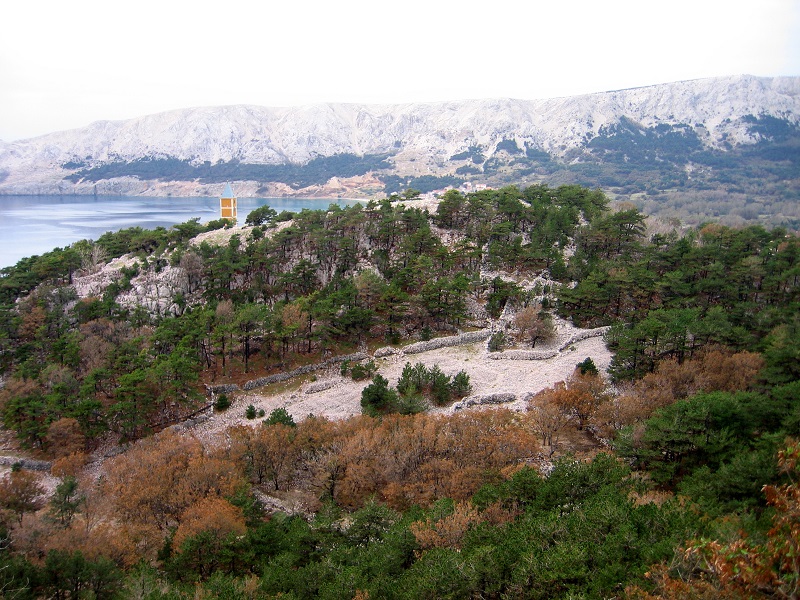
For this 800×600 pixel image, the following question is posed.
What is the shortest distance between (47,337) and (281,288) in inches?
699

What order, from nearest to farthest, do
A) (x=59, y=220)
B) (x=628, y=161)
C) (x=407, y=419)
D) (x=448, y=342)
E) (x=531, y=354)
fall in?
(x=407, y=419) < (x=531, y=354) < (x=448, y=342) < (x=59, y=220) < (x=628, y=161)

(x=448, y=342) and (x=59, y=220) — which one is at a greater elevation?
(x=59, y=220)

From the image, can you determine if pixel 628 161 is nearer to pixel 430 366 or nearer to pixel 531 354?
pixel 531 354

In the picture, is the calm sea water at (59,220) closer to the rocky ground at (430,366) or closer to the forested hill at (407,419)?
the forested hill at (407,419)

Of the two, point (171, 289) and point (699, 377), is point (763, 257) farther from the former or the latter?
point (171, 289)

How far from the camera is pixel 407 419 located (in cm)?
2381

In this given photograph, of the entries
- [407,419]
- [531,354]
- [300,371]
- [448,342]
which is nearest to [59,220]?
[300,371]

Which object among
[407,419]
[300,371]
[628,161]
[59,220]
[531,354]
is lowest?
[300,371]

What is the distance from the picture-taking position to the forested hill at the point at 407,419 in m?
13.1

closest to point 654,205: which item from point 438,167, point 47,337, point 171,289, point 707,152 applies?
point 707,152

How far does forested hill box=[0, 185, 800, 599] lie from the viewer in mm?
13148

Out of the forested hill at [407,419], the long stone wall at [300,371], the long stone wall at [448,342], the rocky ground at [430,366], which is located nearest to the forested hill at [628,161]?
the forested hill at [407,419]

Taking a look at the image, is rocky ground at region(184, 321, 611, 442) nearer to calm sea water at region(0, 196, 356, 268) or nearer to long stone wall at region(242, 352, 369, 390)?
long stone wall at region(242, 352, 369, 390)

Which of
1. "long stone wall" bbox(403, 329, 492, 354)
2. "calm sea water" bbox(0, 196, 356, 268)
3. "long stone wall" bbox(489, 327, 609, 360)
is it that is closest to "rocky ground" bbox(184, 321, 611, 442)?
"long stone wall" bbox(489, 327, 609, 360)
